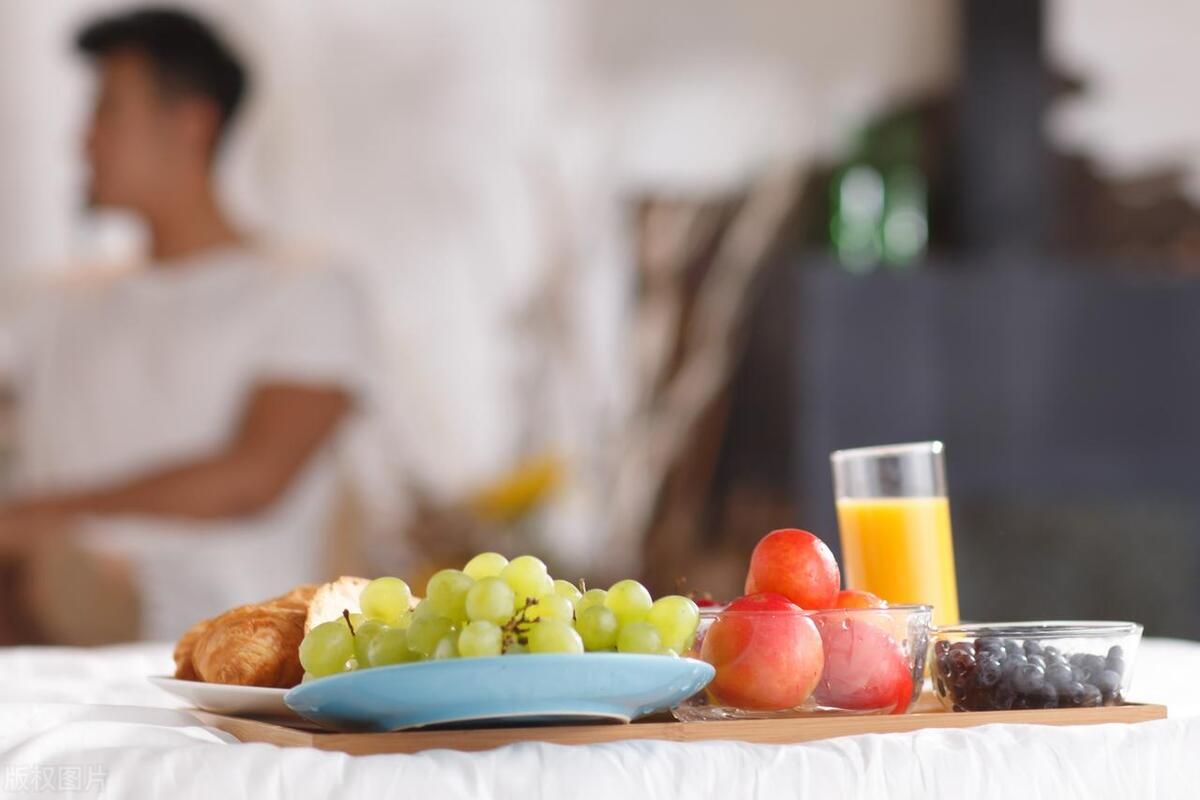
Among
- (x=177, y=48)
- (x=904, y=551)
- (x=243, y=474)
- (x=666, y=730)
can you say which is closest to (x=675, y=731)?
(x=666, y=730)

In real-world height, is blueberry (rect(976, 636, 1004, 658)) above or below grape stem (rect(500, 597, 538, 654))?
below

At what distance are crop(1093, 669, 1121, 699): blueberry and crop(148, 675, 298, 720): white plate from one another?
40 cm

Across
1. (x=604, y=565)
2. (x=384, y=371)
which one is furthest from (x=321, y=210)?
(x=604, y=565)

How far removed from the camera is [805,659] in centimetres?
73

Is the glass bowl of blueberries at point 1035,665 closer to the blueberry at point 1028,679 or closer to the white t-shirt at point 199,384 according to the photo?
the blueberry at point 1028,679

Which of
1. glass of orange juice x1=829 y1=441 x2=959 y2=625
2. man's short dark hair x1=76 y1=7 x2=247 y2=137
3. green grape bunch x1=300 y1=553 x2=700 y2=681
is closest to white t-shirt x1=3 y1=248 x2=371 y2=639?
man's short dark hair x1=76 y1=7 x2=247 y2=137

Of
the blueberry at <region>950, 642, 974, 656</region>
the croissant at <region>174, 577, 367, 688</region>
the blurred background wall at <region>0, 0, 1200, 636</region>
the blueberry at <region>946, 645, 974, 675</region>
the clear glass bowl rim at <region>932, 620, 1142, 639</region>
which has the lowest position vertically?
the blueberry at <region>946, 645, 974, 675</region>

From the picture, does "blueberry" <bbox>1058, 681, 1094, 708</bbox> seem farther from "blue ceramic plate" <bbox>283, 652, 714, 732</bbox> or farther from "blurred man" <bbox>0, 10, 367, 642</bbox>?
"blurred man" <bbox>0, 10, 367, 642</bbox>

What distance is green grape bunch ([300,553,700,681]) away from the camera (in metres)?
0.67

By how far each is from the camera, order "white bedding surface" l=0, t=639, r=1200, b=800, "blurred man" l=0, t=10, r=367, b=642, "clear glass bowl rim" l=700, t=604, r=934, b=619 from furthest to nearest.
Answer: "blurred man" l=0, t=10, r=367, b=642 → "clear glass bowl rim" l=700, t=604, r=934, b=619 → "white bedding surface" l=0, t=639, r=1200, b=800

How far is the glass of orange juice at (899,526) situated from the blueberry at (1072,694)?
0.31 m

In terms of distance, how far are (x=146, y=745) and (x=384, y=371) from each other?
295 centimetres

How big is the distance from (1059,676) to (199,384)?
246 cm

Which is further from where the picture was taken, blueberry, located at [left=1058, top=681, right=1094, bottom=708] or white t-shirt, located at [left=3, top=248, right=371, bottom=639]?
white t-shirt, located at [left=3, top=248, right=371, bottom=639]
